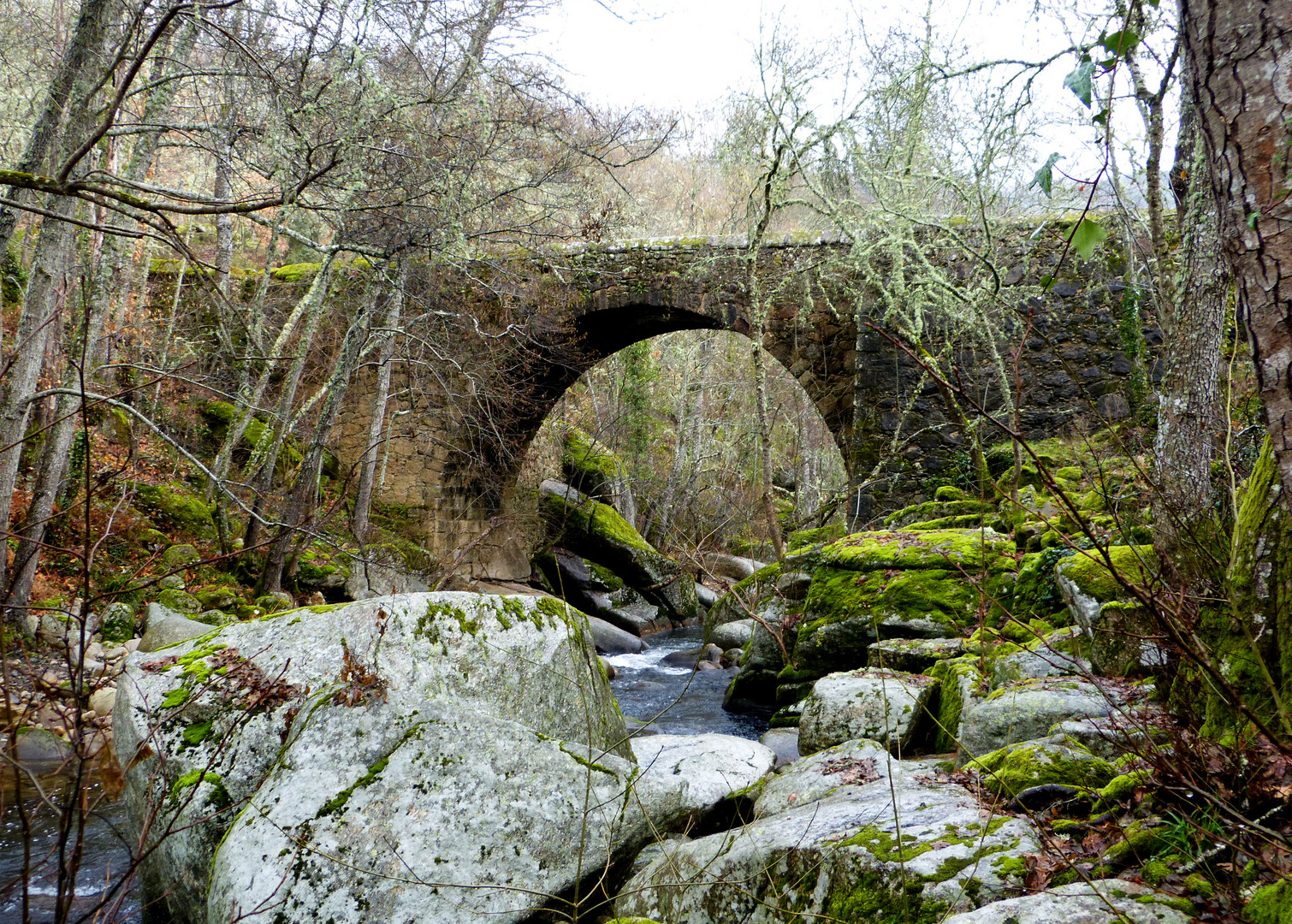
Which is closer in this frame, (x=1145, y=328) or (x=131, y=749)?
(x=131, y=749)

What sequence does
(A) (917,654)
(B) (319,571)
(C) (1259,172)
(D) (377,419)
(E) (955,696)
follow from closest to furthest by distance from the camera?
(C) (1259,172) → (E) (955,696) → (A) (917,654) → (B) (319,571) → (D) (377,419)

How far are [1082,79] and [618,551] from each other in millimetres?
12275

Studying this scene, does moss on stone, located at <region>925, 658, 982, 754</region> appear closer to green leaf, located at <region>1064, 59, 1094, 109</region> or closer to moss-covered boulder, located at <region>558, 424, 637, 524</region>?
green leaf, located at <region>1064, 59, 1094, 109</region>

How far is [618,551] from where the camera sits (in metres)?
13.4

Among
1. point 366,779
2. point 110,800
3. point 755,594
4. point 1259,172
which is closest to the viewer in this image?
point 1259,172

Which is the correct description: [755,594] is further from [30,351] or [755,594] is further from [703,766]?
[30,351]

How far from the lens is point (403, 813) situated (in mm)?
2533

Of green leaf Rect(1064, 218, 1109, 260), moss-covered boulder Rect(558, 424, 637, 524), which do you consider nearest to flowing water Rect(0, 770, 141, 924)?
green leaf Rect(1064, 218, 1109, 260)

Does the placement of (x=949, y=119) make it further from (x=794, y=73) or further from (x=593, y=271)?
(x=593, y=271)

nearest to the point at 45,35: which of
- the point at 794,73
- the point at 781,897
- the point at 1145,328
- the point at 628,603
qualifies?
the point at 794,73

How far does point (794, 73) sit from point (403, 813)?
19.3 feet

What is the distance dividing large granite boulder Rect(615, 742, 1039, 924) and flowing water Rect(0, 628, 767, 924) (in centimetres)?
45

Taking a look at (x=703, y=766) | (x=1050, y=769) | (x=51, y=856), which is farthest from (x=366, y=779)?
(x=51, y=856)

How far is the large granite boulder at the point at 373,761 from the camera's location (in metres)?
2.39
